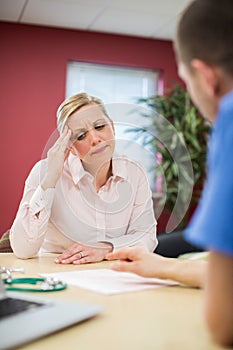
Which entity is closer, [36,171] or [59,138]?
[59,138]

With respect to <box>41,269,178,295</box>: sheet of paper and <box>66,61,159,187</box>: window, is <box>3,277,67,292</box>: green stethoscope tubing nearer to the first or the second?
<box>41,269,178,295</box>: sheet of paper

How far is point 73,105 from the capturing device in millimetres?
1495

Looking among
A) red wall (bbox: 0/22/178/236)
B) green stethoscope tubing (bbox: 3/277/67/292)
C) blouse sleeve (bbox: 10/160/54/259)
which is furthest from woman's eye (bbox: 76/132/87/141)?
red wall (bbox: 0/22/178/236)

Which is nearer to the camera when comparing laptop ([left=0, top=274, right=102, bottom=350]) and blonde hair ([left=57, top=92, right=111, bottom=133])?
laptop ([left=0, top=274, right=102, bottom=350])

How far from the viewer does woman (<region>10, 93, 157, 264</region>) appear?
154 cm

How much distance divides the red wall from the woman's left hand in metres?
3.28

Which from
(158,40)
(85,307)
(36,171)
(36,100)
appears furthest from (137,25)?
(85,307)

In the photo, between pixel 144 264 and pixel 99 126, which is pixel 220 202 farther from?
pixel 99 126

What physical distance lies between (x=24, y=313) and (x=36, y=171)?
3.19ft

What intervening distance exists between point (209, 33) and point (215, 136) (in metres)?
0.17

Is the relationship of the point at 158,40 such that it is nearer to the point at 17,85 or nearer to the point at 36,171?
the point at 17,85

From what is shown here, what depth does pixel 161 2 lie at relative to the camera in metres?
4.12

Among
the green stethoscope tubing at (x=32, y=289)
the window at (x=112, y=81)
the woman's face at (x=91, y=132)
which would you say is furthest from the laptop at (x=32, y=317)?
the window at (x=112, y=81)

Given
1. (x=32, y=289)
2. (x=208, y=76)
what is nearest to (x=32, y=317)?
(x=32, y=289)
